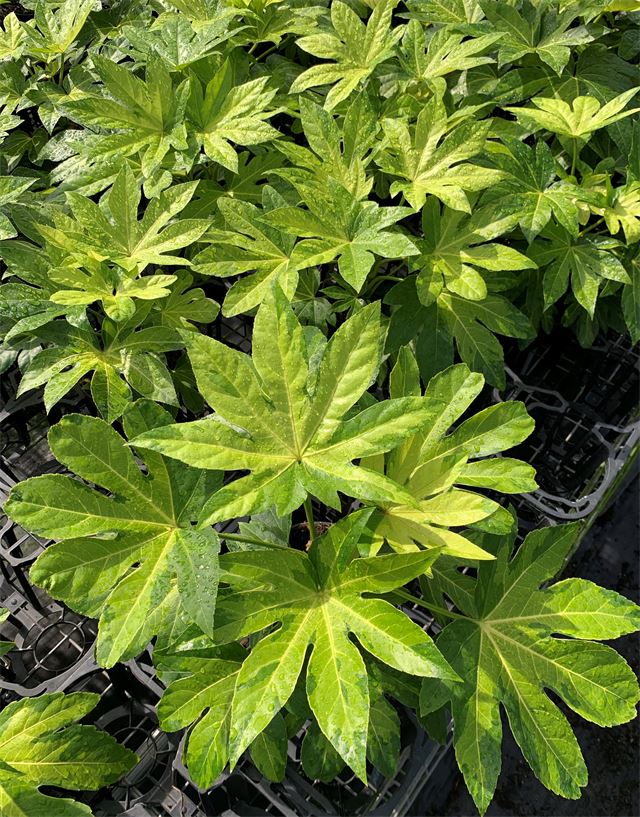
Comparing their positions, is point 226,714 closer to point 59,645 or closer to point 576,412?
point 59,645

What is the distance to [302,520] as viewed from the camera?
1.38m

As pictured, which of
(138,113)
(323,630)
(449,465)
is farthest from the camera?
(138,113)

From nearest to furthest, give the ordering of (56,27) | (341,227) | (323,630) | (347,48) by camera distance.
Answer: (323,630), (341,227), (347,48), (56,27)

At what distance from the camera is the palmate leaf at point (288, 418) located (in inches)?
33.6

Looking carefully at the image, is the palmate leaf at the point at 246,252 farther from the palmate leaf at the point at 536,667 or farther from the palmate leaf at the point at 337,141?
the palmate leaf at the point at 536,667

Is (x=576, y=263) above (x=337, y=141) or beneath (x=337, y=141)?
beneath

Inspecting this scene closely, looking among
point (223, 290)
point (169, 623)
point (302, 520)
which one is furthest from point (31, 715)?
point (223, 290)

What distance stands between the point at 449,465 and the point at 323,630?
29cm

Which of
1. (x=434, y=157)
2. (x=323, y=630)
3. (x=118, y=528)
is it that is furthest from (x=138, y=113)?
(x=323, y=630)

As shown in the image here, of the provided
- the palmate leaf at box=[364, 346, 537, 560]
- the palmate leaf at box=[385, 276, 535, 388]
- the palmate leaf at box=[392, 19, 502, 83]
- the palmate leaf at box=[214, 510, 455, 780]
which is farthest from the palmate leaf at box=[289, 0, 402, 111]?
the palmate leaf at box=[214, 510, 455, 780]

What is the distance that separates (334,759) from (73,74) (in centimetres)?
148

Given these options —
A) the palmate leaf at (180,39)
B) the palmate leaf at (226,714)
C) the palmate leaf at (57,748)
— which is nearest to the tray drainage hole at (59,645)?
the palmate leaf at (57,748)

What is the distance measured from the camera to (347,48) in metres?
1.42

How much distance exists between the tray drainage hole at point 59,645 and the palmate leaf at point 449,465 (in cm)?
73
